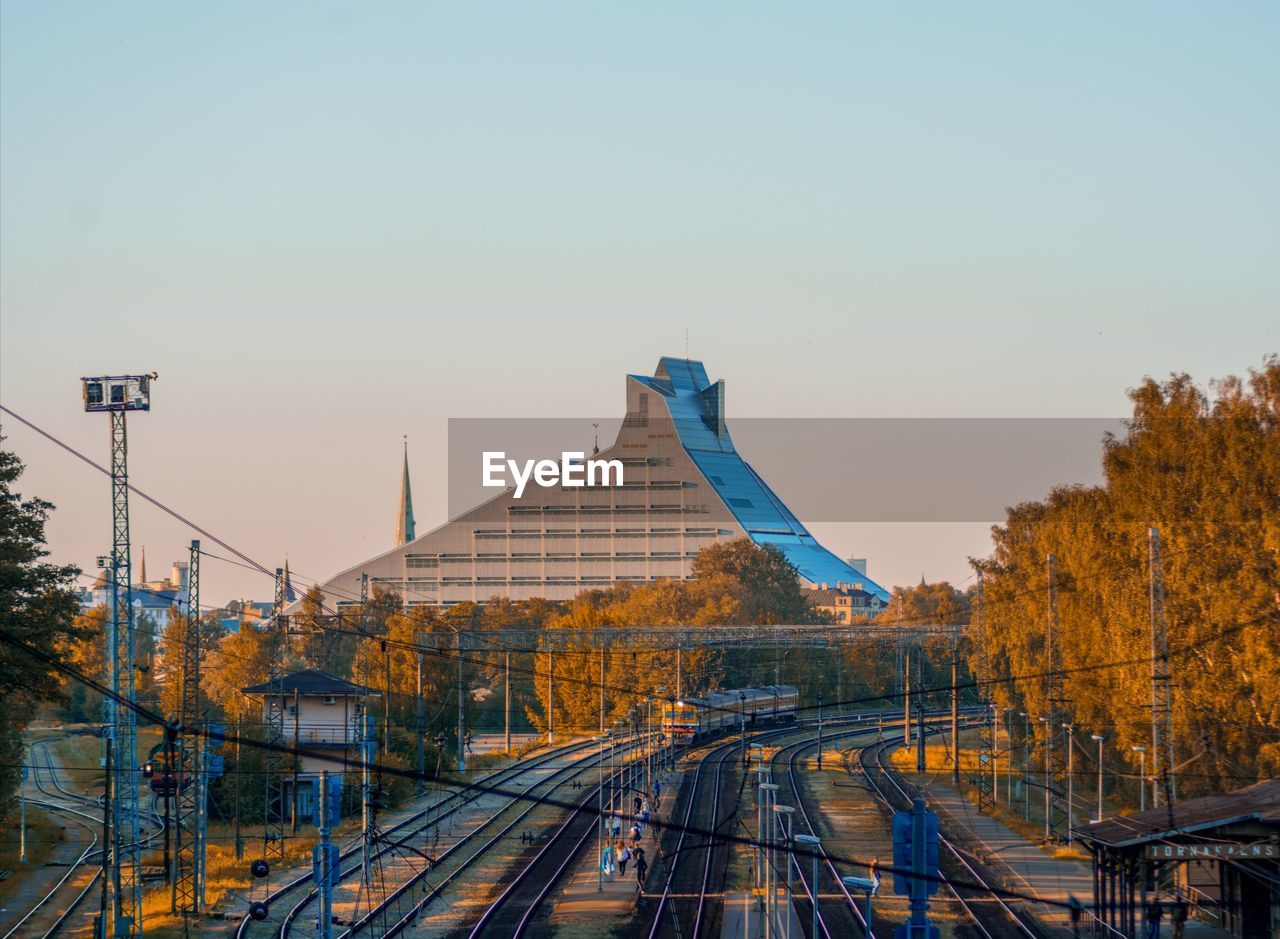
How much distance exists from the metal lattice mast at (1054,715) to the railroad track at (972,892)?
15.3 ft

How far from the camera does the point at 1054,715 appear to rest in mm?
51906

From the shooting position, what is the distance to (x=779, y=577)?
4476 inches

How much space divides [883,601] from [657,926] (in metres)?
145

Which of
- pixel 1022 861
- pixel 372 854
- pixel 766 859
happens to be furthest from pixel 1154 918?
pixel 372 854

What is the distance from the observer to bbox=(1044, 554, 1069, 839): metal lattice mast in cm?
4288

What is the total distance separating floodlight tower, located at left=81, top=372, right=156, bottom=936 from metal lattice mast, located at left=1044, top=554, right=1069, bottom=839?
2421cm

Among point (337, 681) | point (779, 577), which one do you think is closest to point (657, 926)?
point (337, 681)

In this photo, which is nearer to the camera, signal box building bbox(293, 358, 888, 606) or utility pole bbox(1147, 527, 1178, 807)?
utility pole bbox(1147, 527, 1178, 807)

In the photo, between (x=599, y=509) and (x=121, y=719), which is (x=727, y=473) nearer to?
(x=599, y=509)

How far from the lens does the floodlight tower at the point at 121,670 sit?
28.8 metres

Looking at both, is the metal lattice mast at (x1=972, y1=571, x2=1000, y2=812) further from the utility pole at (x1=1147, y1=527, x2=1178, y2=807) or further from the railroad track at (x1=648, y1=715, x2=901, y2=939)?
the utility pole at (x1=1147, y1=527, x2=1178, y2=807)

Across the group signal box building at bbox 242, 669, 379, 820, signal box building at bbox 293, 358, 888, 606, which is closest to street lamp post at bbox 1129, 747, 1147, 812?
signal box building at bbox 242, 669, 379, 820

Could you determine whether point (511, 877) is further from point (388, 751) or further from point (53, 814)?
point (53, 814)

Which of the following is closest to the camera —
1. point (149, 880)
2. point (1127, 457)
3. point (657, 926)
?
Result: point (657, 926)
